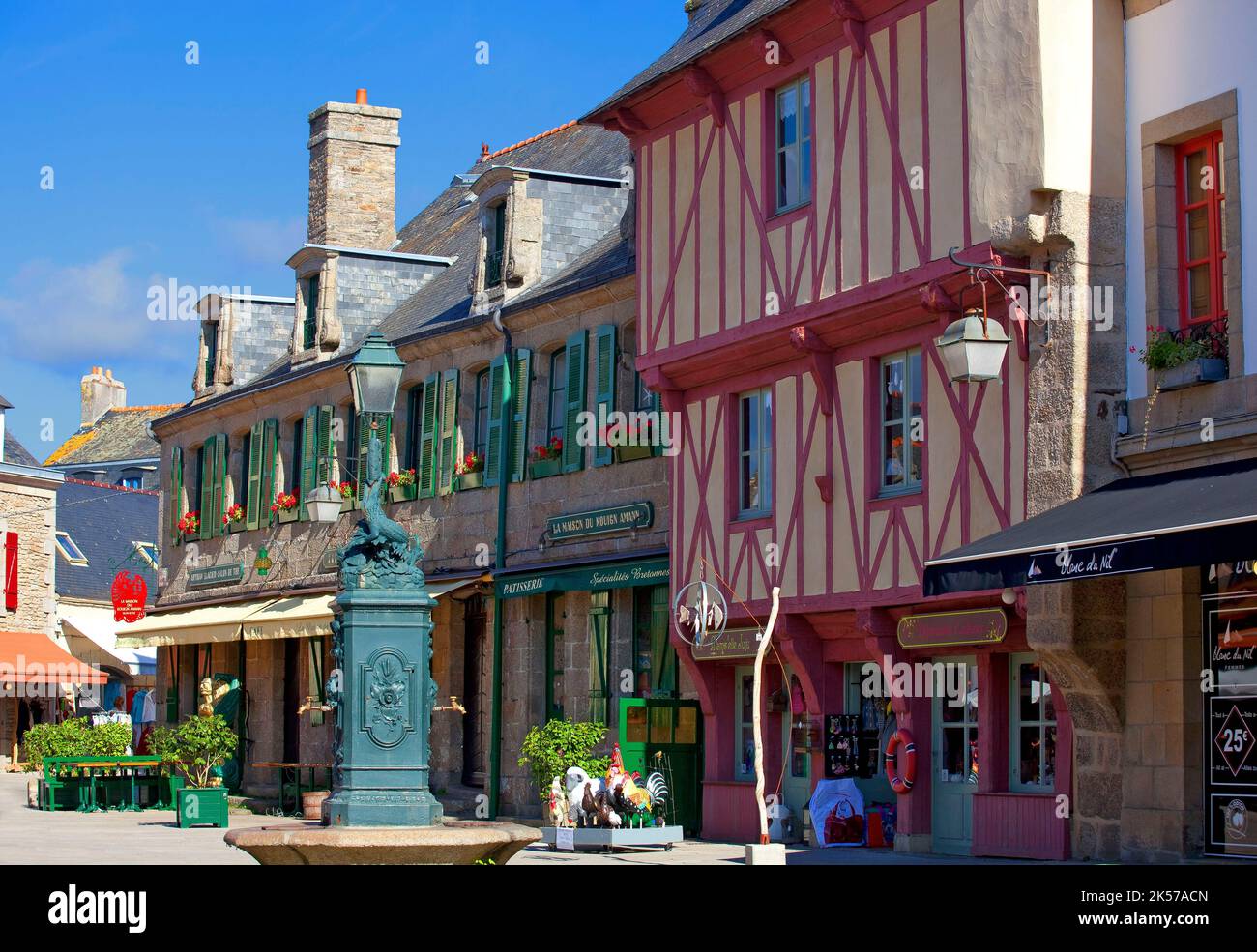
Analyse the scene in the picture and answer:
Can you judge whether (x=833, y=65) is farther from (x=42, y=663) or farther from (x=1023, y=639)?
(x=42, y=663)

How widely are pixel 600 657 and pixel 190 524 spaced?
12.9 meters

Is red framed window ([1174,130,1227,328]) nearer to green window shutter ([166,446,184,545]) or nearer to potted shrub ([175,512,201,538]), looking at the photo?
potted shrub ([175,512,201,538])

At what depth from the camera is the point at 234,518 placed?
31.0 m

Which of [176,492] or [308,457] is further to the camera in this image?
[176,492]

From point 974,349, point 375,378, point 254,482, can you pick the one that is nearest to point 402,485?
point 254,482

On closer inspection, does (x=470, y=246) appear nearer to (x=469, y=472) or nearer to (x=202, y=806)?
(x=469, y=472)

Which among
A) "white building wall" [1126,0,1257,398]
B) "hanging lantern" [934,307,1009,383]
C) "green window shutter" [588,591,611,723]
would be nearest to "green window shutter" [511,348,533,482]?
"green window shutter" [588,591,611,723]

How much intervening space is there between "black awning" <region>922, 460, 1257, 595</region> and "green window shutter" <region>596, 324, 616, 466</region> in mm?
7997

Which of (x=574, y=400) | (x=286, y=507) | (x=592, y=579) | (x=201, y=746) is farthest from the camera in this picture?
(x=286, y=507)

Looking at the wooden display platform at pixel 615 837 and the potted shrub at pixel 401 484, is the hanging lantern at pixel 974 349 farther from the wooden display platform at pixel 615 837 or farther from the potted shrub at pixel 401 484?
the potted shrub at pixel 401 484

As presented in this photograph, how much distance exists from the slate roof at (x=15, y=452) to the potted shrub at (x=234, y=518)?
1137cm

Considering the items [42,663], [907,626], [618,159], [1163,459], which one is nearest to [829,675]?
[907,626]

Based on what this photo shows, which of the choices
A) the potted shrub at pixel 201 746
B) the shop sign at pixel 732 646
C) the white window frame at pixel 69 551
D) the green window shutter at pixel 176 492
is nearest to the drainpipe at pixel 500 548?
the potted shrub at pixel 201 746

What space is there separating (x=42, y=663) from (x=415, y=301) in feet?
46.9
